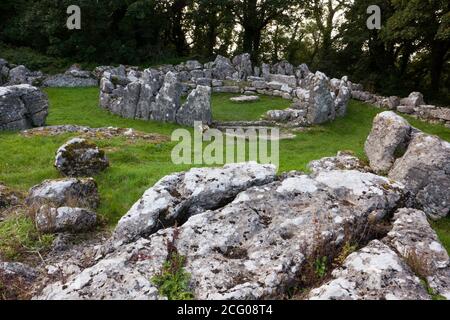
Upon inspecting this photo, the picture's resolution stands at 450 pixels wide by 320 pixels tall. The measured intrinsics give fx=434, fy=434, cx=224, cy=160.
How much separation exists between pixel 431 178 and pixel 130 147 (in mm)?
11014

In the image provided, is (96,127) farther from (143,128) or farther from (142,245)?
(142,245)

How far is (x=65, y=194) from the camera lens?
11.2 metres

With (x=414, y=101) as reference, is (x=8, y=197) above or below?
below

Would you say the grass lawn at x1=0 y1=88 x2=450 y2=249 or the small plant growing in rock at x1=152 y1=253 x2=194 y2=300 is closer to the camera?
the small plant growing in rock at x1=152 y1=253 x2=194 y2=300

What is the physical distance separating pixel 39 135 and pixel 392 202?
15.4 metres

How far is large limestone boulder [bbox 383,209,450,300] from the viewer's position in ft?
20.8

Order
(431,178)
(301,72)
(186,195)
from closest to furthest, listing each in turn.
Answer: (186,195), (431,178), (301,72)

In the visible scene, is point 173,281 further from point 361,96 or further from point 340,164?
point 361,96

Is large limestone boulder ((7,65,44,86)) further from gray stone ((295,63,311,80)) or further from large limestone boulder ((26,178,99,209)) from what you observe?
large limestone boulder ((26,178,99,209))

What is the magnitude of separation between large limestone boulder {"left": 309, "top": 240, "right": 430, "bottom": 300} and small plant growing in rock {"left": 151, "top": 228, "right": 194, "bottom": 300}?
1.73m

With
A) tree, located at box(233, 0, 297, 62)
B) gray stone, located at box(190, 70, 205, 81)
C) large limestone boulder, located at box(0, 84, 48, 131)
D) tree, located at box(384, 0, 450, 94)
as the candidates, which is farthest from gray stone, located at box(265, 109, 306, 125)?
tree, located at box(233, 0, 297, 62)

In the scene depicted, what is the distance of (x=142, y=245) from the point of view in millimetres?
6738

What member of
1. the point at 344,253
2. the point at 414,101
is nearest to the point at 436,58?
the point at 414,101

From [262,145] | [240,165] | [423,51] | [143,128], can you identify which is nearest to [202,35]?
[423,51]
